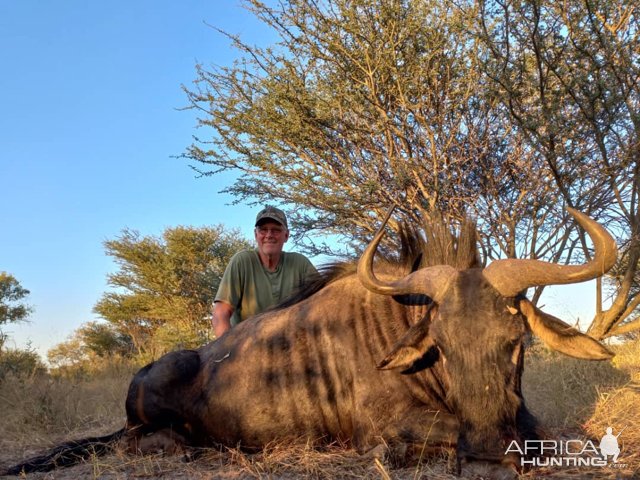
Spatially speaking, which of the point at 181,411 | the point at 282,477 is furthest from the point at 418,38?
the point at 282,477

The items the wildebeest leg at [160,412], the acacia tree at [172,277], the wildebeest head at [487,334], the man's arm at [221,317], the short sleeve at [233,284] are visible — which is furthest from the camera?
the acacia tree at [172,277]

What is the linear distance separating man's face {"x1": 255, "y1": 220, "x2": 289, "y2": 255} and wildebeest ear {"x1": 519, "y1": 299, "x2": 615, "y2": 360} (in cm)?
284

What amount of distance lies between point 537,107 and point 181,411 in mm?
5546

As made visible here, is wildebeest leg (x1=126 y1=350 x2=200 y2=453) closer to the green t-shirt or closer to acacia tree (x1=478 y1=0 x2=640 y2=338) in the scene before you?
the green t-shirt

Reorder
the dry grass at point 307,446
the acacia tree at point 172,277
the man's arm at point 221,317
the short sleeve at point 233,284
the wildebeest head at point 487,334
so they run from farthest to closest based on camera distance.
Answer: the acacia tree at point 172,277 < the short sleeve at point 233,284 < the man's arm at point 221,317 < the dry grass at point 307,446 < the wildebeest head at point 487,334

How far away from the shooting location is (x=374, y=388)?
3.21 meters

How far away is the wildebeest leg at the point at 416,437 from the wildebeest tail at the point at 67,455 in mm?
→ 1742

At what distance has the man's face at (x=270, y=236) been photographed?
5266 mm

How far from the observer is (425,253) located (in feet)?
11.7

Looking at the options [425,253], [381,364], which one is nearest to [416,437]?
[381,364]

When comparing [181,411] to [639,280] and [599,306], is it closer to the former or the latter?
[599,306]

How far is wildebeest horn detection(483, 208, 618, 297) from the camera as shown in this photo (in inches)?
102

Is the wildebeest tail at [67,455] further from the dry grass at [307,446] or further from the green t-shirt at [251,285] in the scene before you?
the green t-shirt at [251,285]

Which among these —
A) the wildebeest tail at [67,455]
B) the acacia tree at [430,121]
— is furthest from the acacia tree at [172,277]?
the wildebeest tail at [67,455]
